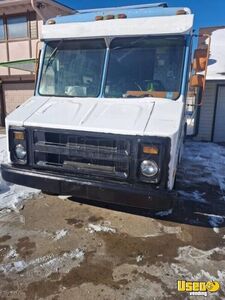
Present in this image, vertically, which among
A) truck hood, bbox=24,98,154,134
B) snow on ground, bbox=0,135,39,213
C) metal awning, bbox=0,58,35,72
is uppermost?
metal awning, bbox=0,58,35,72

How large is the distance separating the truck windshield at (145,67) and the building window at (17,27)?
10.5 metres

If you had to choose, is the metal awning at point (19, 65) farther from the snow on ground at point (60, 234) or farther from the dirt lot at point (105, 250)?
the snow on ground at point (60, 234)

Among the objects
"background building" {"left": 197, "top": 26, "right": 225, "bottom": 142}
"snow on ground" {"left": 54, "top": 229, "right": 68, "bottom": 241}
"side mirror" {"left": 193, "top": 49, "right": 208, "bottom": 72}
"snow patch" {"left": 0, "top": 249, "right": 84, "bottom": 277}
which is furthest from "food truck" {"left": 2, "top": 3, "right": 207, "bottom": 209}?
"background building" {"left": 197, "top": 26, "right": 225, "bottom": 142}

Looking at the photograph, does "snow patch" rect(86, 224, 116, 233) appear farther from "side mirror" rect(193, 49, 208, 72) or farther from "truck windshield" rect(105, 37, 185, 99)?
"side mirror" rect(193, 49, 208, 72)

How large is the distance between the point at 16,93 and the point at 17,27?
3.21m

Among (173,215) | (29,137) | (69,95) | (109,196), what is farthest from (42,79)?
(173,215)

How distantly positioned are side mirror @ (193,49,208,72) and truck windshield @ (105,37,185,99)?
1.18ft

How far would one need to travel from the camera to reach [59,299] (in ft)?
8.20

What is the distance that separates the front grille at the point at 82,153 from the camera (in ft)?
10.5

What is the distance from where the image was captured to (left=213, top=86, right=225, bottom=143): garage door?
10688 mm

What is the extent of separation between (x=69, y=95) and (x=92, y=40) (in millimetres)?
934

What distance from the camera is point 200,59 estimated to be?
4.00m

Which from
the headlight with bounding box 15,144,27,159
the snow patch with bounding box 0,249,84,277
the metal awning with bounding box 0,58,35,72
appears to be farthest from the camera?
the metal awning with bounding box 0,58,35,72

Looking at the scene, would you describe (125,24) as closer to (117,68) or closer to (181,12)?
(117,68)
